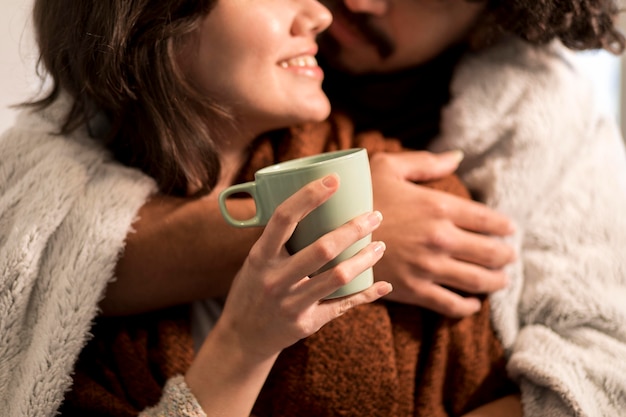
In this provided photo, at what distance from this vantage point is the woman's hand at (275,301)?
607 mm

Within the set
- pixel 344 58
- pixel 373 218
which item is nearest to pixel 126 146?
pixel 344 58

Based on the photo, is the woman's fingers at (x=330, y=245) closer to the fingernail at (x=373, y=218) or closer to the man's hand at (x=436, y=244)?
the fingernail at (x=373, y=218)

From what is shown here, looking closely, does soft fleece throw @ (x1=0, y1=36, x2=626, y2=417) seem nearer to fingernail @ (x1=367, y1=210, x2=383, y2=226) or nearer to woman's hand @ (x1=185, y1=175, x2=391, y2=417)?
woman's hand @ (x1=185, y1=175, x2=391, y2=417)

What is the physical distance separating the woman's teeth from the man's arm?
0.18 metres

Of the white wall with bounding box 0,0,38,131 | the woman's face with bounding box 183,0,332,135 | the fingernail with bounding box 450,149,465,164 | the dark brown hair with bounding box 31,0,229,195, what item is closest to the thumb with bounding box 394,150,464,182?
the fingernail with bounding box 450,149,465,164

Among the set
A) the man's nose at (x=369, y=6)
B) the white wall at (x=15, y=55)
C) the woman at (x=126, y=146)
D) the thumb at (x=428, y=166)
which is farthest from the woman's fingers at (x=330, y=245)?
the white wall at (x=15, y=55)

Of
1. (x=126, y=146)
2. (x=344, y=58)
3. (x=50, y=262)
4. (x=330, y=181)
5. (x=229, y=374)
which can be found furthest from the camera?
(x=344, y=58)

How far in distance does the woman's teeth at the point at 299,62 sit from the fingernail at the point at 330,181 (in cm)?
32

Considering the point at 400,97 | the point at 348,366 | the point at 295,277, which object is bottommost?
the point at 348,366

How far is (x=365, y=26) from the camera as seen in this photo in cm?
100

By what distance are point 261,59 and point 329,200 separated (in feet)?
0.99

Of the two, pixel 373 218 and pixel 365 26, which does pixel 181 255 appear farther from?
pixel 365 26

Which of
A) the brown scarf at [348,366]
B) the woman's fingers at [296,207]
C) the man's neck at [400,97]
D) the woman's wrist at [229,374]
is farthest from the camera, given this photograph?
the man's neck at [400,97]

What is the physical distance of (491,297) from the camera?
88cm
